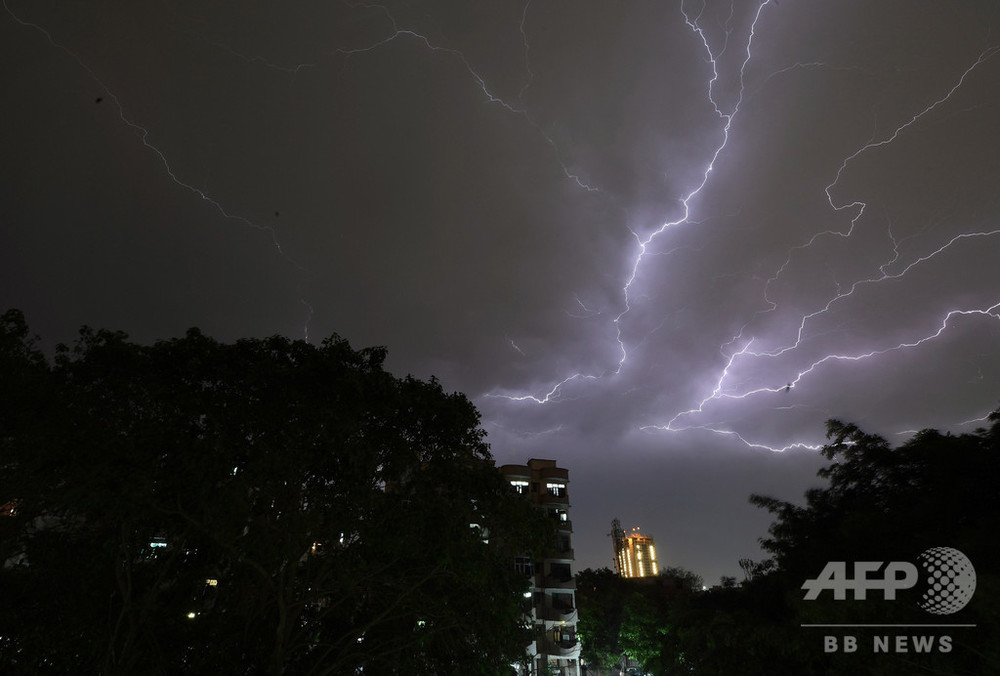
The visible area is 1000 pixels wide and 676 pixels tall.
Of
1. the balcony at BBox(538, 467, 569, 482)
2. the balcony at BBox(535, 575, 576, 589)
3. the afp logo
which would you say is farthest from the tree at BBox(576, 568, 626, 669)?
the afp logo

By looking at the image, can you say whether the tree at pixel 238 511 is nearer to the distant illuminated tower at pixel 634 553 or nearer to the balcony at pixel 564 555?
the balcony at pixel 564 555

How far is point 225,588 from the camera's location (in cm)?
904

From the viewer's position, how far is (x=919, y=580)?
28.2 ft

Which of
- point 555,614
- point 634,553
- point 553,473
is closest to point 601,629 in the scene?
point 555,614

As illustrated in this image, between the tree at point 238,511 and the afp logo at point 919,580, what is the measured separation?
5.39 meters

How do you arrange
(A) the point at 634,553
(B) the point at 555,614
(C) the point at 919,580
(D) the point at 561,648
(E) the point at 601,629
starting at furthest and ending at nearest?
(A) the point at 634,553, (E) the point at 601,629, (B) the point at 555,614, (D) the point at 561,648, (C) the point at 919,580

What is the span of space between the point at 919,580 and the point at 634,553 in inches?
3855

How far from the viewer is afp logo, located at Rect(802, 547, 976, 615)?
7930 mm

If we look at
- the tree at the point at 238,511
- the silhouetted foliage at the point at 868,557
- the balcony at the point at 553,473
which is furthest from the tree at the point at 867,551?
the balcony at the point at 553,473

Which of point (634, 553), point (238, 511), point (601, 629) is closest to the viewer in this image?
point (238, 511)

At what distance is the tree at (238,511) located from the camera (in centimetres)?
714

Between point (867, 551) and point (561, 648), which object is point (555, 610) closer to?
point (561, 648)

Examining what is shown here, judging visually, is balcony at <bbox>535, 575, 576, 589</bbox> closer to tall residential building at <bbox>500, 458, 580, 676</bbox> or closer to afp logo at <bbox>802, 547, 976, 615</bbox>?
tall residential building at <bbox>500, 458, 580, 676</bbox>

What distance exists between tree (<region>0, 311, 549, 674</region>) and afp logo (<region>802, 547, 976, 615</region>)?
5.39m
